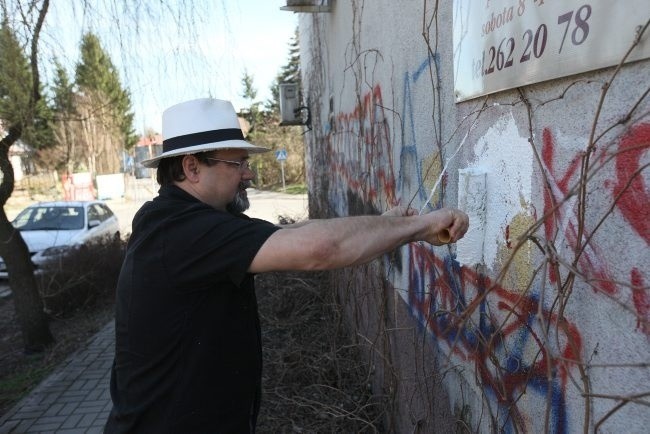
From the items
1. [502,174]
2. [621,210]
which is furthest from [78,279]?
[621,210]

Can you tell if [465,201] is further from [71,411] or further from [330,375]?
[71,411]

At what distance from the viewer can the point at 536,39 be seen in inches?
54.8

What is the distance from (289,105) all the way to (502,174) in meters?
8.52

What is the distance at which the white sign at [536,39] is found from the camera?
1.09 metres

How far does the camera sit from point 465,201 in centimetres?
187

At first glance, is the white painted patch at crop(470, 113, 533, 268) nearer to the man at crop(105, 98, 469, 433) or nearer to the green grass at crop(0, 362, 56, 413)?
the man at crop(105, 98, 469, 433)

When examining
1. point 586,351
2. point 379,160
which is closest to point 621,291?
point 586,351

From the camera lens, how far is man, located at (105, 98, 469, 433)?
62.2 inches

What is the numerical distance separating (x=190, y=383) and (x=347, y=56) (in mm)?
3534

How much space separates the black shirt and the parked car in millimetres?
8307

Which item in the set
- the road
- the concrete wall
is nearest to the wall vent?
the concrete wall

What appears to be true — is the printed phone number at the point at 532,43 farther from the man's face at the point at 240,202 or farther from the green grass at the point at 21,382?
the green grass at the point at 21,382

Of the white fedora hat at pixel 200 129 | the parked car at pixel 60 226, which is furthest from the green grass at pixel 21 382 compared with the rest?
the white fedora hat at pixel 200 129

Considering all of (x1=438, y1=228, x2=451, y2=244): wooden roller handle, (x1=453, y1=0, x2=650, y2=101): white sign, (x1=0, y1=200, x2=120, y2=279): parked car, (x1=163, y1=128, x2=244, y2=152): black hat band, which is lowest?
(x1=0, y1=200, x2=120, y2=279): parked car
